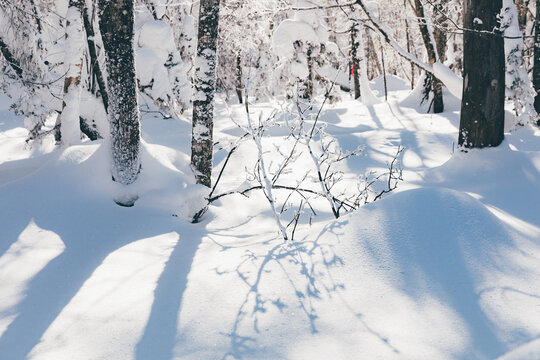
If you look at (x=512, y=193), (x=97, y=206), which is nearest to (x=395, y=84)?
(x=512, y=193)

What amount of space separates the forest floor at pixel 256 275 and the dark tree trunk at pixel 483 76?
76 cm

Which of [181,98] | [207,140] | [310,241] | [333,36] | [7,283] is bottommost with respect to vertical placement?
[7,283]

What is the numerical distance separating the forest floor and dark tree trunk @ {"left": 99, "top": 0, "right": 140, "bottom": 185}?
30 cm

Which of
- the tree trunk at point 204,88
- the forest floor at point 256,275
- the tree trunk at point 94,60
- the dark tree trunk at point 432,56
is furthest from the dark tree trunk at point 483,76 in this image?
the tree trunk at point 94,60

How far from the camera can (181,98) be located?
16375 millimetres

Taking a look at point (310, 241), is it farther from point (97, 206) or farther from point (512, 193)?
point (512, 193)

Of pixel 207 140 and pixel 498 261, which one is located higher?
pixel 207 140

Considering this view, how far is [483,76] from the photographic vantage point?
6.25 meters

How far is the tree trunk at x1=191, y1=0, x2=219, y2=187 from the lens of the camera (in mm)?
5668

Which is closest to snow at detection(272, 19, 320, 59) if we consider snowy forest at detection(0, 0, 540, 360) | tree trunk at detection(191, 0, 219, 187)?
snowy forest at detection(0, 0, 540, 360)

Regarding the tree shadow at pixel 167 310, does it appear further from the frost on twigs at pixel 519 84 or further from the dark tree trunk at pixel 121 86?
the frost on twigs at pixel 519 84

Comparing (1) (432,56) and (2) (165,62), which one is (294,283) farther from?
(2) (165,62)

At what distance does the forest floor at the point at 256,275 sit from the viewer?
275 cm

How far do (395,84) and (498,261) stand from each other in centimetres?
3061
